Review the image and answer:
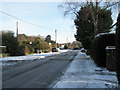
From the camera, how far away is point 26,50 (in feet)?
165

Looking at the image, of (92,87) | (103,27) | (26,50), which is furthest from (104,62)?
(26,50)

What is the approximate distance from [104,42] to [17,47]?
30.8m

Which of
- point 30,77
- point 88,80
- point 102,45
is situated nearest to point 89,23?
point 102,45

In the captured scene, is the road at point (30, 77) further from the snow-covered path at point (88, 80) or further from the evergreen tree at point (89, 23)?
the evergreen tree at point (89, 23)

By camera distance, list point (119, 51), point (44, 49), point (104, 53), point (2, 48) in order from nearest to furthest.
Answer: point (119, 51), point (104, 53), point (2, 48), point (44, 49)

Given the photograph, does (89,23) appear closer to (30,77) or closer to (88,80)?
(30,77)

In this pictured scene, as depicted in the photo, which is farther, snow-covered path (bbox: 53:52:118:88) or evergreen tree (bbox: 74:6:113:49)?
evergreen tree (bbox: 74:6:113:49)

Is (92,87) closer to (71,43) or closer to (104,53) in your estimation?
(104,53)

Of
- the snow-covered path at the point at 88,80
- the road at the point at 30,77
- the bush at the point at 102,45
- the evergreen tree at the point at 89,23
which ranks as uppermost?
the evergreen tree at the point at 89,23

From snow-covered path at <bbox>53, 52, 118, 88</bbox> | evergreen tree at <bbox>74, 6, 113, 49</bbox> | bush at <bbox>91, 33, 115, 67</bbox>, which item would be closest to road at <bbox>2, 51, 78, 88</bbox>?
snow-covered path at <bbox>53, 52, 118, 88</bbox>

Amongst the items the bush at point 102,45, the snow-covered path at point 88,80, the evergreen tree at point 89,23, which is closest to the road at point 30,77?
the snow-covered path at point 88,80

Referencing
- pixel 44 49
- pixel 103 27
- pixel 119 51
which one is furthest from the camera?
pixel 44 49

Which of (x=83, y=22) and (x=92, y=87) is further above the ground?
(x=83, y=22)

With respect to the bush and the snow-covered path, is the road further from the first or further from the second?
the bush
